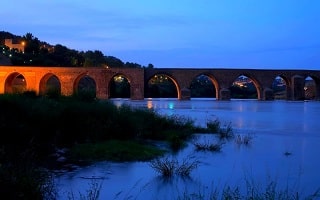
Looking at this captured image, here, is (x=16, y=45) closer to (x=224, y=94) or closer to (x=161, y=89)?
→ (x=161, y=89)

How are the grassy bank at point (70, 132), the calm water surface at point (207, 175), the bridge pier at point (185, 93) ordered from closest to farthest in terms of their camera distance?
the calm water surface at point (207, 175) → the grassy bank at point (70, 132) → the bridge pier at point (185, 93)

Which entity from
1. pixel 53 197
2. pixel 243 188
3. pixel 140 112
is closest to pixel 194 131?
pixel 140 112

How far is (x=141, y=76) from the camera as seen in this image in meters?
67.8

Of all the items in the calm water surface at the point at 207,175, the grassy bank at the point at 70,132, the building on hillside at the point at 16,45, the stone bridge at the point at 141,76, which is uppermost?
the building on hillside at the point at 16,45

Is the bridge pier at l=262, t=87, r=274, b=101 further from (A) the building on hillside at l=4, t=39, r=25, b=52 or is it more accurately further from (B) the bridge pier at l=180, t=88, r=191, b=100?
(A) the building on hillside at l=4, t=39, r=25, b=52

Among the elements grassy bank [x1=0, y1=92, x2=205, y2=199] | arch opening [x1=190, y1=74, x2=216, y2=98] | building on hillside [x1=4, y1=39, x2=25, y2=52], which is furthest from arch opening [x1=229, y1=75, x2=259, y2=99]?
grassy bank [x1=0, y1=92, x2=205, y2=199]

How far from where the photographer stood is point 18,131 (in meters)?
11.4

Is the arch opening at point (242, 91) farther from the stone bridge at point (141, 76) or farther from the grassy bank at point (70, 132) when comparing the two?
the grassy bank at point (70, 132)

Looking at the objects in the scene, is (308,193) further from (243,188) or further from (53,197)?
(53,197)

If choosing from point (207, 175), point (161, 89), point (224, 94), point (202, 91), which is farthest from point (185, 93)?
point (207, 175)

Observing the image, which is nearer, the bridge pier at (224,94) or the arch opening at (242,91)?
the bridge pier at (224,94)

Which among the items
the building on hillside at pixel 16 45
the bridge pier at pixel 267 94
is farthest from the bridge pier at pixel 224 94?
the building on hillside at pixel 16 45

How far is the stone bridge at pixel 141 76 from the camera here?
218ft

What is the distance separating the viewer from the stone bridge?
66562 millimetres
